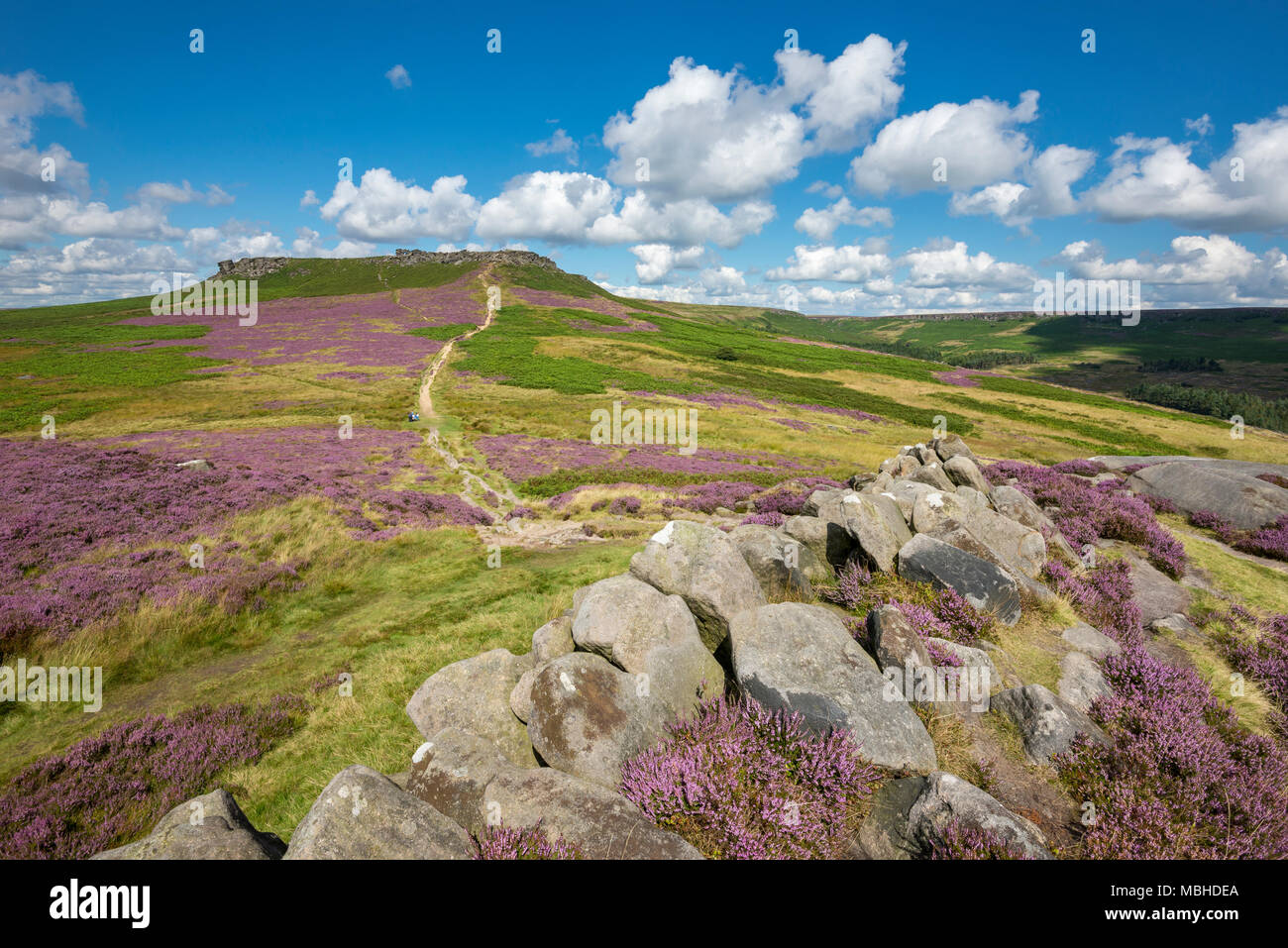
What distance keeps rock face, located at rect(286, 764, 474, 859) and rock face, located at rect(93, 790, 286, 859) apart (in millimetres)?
672

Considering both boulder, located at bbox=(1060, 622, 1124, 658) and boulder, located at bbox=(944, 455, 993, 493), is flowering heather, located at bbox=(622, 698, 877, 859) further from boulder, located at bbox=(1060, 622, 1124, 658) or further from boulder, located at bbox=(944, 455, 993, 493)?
boulder, located at bbox=(944, 455, 993, 493)

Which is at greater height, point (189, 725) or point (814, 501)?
point (814, 501)

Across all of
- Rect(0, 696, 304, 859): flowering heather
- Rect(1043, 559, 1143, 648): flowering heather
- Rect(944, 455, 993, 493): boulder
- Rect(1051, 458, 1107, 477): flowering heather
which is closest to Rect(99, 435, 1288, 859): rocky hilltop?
Rect(1043, 559, 1143, 648): flowering heather

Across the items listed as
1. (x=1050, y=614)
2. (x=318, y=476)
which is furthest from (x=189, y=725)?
(x=318, y=476)

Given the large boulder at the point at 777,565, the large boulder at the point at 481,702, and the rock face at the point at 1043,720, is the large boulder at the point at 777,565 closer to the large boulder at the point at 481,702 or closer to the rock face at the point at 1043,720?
the rock face at the point at 1043,720

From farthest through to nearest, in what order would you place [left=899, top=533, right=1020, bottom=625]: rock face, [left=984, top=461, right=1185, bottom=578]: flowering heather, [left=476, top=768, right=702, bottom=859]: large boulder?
1. [left=984, top=461, right=1185, bottom=578]: flowering heather
2. [left=899, top=533, right=1020, bottom=625]: rock face
3. [left=476, top=768, right=702, bottom=859]: large boulder

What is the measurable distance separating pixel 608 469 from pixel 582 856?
3287cm

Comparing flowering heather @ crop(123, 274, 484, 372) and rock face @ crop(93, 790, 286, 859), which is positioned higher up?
flowering heather @ crop(123, 274, 484, 372)

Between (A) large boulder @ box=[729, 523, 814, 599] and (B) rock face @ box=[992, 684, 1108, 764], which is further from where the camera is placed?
(A) large boulder @ box=[729, 523, 814, 599]

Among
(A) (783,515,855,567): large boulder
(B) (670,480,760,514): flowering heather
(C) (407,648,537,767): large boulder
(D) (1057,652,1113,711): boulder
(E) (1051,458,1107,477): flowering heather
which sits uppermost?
(E) (1051,458,1107,477): flowering heather

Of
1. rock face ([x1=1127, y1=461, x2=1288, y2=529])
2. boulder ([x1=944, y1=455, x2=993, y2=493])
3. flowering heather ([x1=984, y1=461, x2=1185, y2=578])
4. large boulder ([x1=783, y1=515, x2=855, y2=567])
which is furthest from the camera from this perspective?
rock face ([x1=1127, y1=461, x2=1288, y2=529])

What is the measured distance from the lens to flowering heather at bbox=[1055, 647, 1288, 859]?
546 cm
